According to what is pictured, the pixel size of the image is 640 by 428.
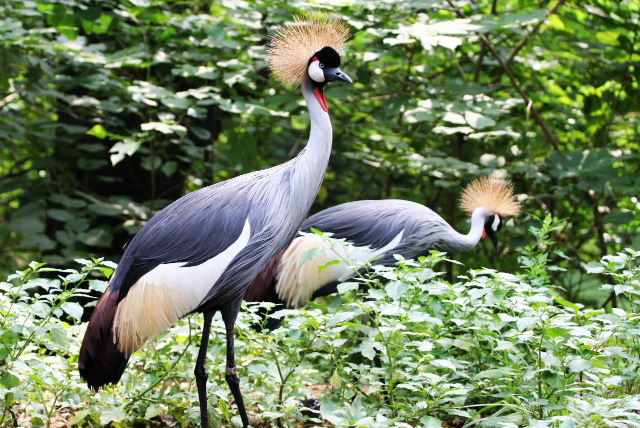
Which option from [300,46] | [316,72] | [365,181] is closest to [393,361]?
[316,72]

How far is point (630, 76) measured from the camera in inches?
204

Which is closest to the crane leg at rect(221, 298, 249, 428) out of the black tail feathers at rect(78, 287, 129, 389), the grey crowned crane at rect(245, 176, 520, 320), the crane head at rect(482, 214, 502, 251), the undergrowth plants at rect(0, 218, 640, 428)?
the undergrowth plants at rect(0, 218, 640, 428)

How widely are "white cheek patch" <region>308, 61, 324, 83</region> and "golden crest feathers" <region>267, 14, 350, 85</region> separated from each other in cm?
4

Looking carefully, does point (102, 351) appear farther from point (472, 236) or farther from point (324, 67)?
point (472, 236)

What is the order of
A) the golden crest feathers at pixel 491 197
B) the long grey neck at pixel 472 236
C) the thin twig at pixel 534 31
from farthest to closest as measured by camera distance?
the thin twig at pixel 534 31 → the golden crest feathers at pixel 491 197 → the long grey neck at pixel 472 236

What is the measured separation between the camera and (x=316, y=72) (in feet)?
10.1

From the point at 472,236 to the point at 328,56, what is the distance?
1.54 m

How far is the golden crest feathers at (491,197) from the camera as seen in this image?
171 inches

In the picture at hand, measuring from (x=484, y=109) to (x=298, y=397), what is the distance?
2229 millimetres

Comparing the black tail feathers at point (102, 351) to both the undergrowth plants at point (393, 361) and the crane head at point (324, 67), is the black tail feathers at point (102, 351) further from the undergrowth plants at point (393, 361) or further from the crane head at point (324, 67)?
the crane head at point (324, 67)

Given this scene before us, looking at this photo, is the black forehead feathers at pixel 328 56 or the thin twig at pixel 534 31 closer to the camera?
the black forehead feathers at pixel 328 56

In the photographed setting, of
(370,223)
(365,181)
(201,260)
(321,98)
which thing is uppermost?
(321,98)

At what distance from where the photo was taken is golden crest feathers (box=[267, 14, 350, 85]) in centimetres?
312

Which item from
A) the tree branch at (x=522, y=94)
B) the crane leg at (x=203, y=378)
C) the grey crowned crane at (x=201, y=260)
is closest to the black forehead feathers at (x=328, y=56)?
the grey crowned crane at (x=201, y=260)
